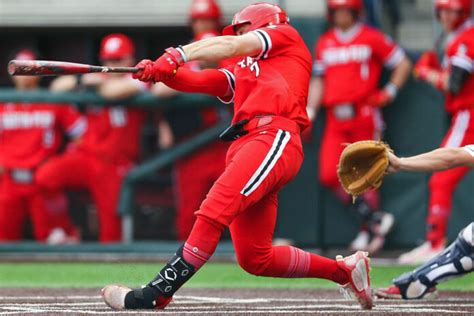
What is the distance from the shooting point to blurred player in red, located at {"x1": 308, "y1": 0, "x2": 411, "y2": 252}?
463 inches

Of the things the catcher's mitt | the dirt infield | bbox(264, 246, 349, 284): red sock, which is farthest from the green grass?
the catcher's mitt

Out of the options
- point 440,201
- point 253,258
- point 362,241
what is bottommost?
point 362,241

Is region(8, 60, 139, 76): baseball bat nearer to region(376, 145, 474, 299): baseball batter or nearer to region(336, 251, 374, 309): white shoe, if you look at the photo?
region(336, 251, 374, 309): white shoe

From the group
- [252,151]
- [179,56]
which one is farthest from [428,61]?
[179,56]

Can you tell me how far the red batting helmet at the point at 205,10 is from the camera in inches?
474

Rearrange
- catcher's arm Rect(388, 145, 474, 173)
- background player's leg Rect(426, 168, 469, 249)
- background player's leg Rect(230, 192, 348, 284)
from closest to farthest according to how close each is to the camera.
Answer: catcher's arm Rect(388, 145, 474, 173)
background player's leg Rect(230, 192, 348, 284)
background player's leg Rect(426, 168, 469, 249)

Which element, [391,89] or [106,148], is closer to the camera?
[391,89]

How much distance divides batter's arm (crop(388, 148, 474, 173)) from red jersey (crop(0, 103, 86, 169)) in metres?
6.68

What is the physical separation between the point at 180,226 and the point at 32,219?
1.70m

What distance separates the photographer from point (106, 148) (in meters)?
12.1

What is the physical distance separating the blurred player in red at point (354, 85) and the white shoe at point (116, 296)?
5.58 meters

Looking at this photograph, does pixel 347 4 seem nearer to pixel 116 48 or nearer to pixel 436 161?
pixel 116 48

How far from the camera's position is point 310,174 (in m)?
12.2

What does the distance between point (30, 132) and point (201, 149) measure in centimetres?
185
